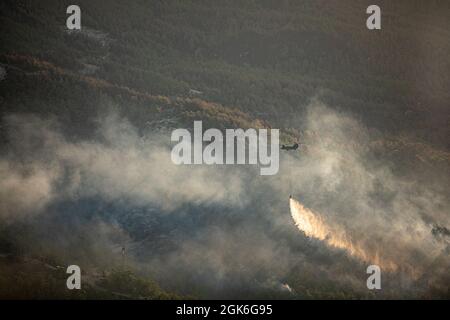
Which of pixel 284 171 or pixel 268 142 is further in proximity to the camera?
pixel 268 142

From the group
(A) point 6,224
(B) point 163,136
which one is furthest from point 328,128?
(A) point 6,224

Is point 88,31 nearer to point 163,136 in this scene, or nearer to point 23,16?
point 23,16

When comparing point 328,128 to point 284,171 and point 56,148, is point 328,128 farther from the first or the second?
point 56,148
